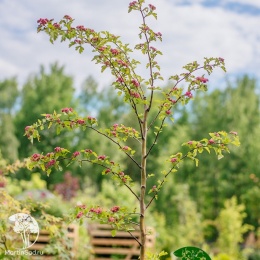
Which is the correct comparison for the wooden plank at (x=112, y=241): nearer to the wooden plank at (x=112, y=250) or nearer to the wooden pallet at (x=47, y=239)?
the wooden plank at (x=112, y=250)

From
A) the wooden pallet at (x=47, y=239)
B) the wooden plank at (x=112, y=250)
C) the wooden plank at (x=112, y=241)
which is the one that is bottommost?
the wooden plank at (x=112, y=250)

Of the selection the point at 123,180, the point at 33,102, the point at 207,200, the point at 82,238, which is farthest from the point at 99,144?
the point at 123,180

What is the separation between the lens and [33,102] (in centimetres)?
2505

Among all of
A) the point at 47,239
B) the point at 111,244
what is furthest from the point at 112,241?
the point at 47,239

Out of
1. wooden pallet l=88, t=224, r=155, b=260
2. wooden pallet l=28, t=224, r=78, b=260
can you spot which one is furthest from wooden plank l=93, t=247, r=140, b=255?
wooden pallet l=28, t=224, r=78, b=260

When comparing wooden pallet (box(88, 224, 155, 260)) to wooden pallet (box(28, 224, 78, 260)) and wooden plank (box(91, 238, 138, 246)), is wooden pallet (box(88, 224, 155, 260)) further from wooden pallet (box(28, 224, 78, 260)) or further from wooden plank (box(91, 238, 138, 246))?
wooden pallet (box(28, 224, 78, 260))

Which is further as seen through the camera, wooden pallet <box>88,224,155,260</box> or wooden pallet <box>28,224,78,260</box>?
wooden pallet <box>88,224,155,260</box>

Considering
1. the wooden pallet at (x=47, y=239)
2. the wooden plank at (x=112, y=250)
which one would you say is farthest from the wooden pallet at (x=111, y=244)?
the wooden pallet at (x=47, y=239)

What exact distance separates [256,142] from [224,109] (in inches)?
118

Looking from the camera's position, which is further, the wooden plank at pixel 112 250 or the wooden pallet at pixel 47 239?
the wooden plank at pixel 112 250

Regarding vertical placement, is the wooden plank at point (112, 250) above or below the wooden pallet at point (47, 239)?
below

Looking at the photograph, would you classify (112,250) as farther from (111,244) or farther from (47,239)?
(47,239)

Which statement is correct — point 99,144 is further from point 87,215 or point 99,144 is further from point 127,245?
point 87,215

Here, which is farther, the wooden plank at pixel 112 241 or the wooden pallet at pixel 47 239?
the wooden plank at pixel 112 241
